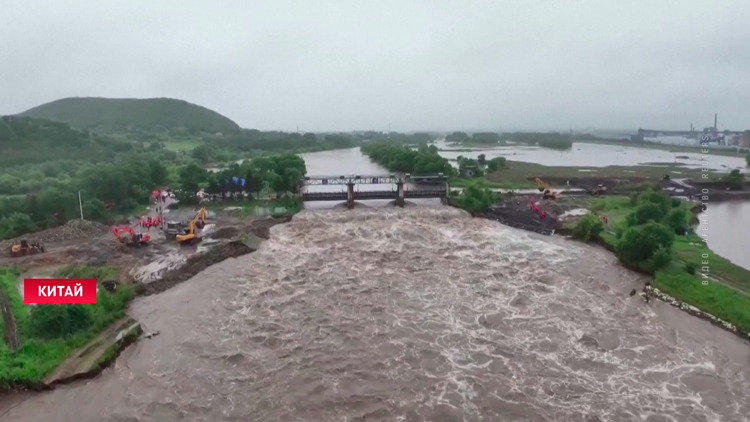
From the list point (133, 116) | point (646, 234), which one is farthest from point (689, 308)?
point (133, 116)

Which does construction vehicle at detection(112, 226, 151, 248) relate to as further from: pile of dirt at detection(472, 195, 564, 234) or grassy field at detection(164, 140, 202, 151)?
grassy field at detection(164, 140, 202, 151)

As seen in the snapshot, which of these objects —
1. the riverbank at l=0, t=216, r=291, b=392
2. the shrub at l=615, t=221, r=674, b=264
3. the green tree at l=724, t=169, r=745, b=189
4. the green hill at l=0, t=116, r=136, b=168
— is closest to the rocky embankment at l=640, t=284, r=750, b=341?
the shrub at l=615, t=221, r=674, b=264

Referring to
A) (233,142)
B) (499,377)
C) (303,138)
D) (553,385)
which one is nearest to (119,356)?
(499,377)

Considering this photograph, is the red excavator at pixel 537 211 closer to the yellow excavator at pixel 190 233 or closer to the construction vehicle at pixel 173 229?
the yellow excavator at pixel 190 233

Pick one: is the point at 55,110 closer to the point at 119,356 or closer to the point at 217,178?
the point at 217,178

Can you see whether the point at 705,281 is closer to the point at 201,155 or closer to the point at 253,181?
the point at 253,181

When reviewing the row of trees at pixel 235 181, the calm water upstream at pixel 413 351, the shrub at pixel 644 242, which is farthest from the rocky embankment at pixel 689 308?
the row of trees at pixel 235 181
